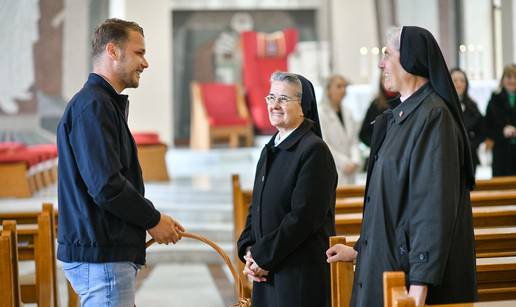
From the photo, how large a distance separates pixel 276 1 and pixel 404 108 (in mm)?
15309

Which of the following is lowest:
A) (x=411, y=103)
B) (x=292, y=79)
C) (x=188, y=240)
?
(x=188, y=240)

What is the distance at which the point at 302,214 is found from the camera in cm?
340

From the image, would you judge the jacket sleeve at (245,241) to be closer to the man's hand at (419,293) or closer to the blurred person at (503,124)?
the man's hand at (419,293)

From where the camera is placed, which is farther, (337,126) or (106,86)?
(337,126)

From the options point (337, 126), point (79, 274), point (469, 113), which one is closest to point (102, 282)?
point (79, 274)

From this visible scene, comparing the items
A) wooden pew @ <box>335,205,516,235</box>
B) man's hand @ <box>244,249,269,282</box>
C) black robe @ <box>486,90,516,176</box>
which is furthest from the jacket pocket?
black robe @ <box>486,90,516,176</box>

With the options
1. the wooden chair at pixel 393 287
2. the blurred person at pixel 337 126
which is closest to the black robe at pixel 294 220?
the wooden chair at pixel 393 287

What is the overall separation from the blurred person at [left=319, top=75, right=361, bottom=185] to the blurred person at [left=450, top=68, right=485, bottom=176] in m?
0.86

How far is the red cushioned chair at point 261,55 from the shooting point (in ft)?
57.6

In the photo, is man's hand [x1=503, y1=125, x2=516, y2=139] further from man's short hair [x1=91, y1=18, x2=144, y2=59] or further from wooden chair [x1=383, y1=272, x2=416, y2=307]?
wooden chair [x1=383, y1=272, x2=416, y2=307]

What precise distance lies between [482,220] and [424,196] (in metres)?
2.08

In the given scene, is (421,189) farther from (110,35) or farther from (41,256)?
(41,256)

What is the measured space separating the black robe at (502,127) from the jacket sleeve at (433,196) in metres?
5.04

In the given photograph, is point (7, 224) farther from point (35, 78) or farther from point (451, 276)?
point (35, 78)
